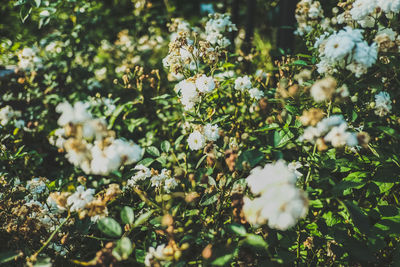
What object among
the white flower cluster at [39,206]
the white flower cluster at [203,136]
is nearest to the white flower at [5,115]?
the white flower cluster at [39,206]

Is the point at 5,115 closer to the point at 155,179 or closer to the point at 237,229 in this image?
the point at 155,179

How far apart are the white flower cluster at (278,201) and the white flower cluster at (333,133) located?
26cm

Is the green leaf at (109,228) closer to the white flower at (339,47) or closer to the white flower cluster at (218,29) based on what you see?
the white flower at (339,47)

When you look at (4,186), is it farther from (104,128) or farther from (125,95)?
(125,95)

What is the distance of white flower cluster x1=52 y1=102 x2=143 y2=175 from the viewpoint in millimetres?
918

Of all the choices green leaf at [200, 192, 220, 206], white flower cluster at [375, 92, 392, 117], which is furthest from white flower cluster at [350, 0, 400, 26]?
green leaf at [200, 192, 220, 206]

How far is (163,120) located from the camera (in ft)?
8.09

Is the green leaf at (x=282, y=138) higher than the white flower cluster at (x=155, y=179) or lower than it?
higher

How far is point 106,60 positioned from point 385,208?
3.37 m

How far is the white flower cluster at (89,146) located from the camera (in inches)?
36.2

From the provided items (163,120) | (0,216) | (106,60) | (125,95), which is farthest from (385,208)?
(106,60)

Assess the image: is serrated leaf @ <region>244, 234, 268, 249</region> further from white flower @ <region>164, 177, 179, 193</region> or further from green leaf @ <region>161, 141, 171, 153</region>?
green leaf @ <region>161, 141, 171, 153</region>

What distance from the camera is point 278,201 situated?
812 millimetres

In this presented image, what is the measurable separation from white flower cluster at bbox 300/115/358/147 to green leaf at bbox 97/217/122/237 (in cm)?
79
